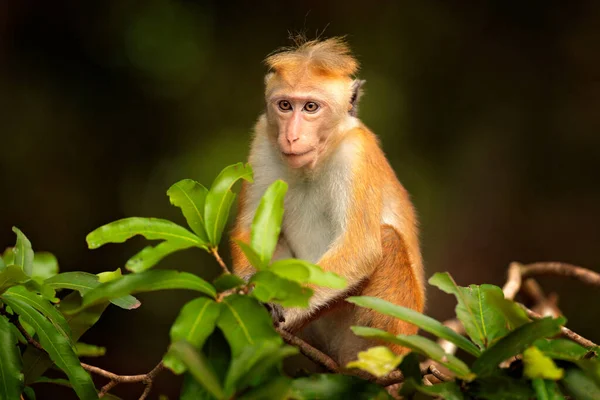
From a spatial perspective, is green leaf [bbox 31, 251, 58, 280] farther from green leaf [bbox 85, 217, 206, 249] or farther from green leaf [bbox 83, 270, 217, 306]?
green leaf [bbox 83, 270, 217, 306]

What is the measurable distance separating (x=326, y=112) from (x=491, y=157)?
5.75 m

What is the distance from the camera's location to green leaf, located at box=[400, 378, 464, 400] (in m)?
2.31

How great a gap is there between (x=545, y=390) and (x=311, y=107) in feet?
8.83

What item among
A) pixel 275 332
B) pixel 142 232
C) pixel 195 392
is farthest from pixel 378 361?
pixel 142 232

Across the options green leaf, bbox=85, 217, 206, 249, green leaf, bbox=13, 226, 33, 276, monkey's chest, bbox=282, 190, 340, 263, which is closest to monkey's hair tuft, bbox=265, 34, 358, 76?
monkey's chest, bbox=282, 190, 340, 263

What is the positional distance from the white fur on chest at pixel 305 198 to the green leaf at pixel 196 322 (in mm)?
2338

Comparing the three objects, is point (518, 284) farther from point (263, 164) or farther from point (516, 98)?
point (516, 98)

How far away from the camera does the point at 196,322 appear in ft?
7.86

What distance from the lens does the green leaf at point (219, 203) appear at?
8.85 feet

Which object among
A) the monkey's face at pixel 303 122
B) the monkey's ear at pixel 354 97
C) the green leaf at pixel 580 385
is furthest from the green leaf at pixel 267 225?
the monkey's ear at pixel 354 97

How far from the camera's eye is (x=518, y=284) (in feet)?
19.8

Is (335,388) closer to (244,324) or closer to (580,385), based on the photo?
(244,324)

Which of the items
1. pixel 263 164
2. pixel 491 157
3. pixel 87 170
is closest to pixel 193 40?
pixel 87 170

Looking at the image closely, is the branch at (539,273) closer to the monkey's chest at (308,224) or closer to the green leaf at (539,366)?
the monkey's chest at (308,224)
